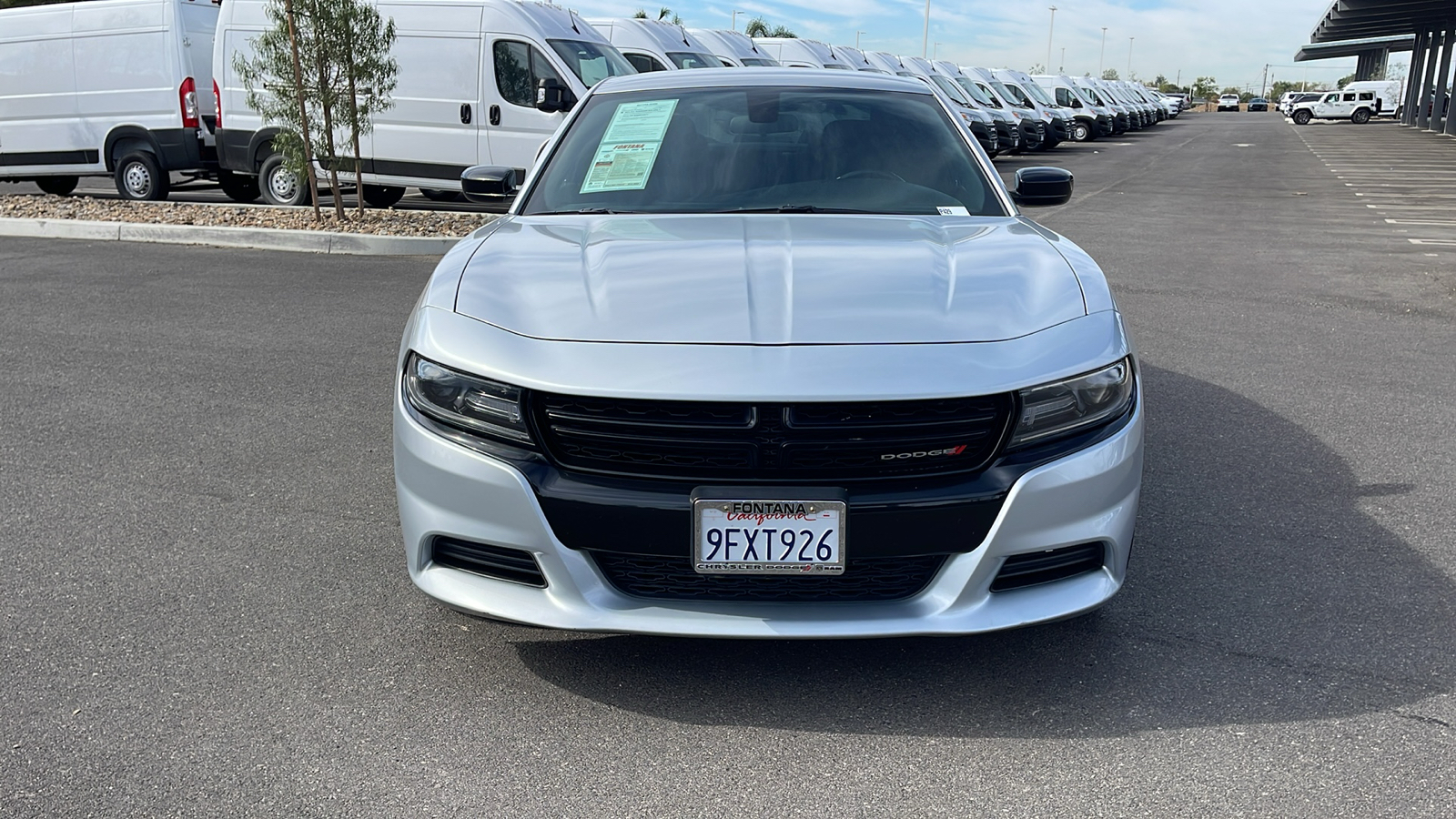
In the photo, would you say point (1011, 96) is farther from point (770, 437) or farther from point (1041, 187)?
point (770, 437)

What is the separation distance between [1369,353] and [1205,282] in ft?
8.62

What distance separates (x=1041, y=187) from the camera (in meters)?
4.60

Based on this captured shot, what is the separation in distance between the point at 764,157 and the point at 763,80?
1.87 ft

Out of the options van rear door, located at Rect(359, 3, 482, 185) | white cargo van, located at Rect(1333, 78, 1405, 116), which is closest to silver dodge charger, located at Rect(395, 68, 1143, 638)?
van rear door, located at Rect(359, 3, 482, 185)

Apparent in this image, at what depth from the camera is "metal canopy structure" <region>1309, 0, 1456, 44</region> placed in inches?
1732

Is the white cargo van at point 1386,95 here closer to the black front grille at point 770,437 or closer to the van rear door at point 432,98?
the van rear door at point 432,98

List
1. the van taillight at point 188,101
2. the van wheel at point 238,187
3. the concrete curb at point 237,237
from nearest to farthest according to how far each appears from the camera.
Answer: the concrete curb at point 237,237 → the van taillight at point 188,101 → the van wheel at point 238,187

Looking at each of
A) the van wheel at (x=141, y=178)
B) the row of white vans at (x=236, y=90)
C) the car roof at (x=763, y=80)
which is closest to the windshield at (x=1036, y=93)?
the row of white vans at (x=236, y=90)

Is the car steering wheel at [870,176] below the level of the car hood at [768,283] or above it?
above

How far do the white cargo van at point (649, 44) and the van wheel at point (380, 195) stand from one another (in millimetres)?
3619

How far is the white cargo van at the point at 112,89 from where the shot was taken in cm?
1389

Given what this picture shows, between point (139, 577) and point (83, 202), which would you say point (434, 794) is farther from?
point (83, 202)

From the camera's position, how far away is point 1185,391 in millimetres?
5906

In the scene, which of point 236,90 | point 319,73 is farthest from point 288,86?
point 236,90
